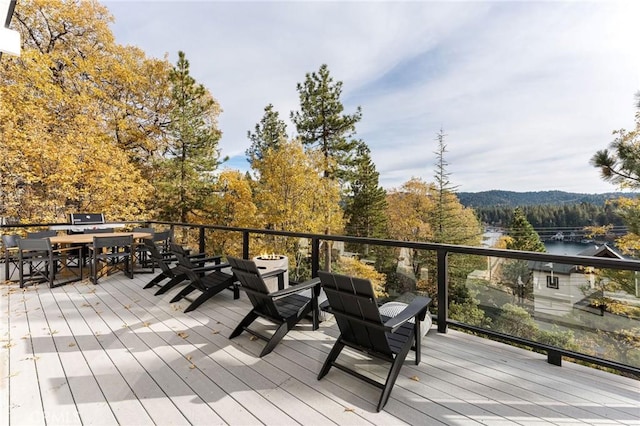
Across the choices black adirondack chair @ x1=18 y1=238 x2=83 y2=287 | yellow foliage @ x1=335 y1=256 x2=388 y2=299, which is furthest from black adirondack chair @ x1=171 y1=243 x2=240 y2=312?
yellow foliage @ x1=335 y1=256 x2=388 y2=299

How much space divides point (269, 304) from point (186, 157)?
13.4 meters

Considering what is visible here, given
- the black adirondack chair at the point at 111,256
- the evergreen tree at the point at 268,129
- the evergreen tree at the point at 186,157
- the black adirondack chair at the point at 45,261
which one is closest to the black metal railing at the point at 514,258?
the black adirondack chair at the point at 111,256

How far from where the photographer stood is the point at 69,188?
9914 millimetres

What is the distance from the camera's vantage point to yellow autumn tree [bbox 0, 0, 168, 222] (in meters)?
9.05

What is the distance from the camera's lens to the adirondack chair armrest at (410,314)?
2055mm

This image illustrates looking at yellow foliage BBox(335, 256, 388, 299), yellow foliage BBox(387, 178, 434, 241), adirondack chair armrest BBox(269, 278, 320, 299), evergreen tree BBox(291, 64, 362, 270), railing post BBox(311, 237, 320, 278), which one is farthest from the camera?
yellow foliage BBox(387, 178, 434, 241)

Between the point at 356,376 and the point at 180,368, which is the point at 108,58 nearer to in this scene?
the point at 180,368

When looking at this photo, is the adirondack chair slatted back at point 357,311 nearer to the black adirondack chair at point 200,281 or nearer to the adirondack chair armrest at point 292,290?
the adirondack chair armrest at point 292,290

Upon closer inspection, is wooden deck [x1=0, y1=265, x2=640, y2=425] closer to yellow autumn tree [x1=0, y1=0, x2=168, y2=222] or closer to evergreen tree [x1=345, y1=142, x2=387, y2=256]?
yellow autumn tree [x1=0, y1=0, x2=168, y2=222]

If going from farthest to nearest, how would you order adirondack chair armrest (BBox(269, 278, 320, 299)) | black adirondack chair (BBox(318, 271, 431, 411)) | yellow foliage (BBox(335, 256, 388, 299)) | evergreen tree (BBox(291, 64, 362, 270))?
evergreen tree (BBox(291, 64, 362, 270)) → yellow foliage (BBox(335, 256, 388, 299)) → adirondack chair armrest (BBox(269, 278, 320, 299)) → black adirondack chair (BBox(318, 271, 431, 411))

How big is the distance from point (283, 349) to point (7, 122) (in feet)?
37.4

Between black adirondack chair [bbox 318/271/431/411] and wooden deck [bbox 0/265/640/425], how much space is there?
16 cm

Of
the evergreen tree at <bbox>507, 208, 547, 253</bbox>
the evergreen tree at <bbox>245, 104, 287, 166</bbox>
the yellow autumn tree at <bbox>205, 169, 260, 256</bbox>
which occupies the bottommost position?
the evergreen tree at <bbox>507, 208, 547, 253</bbox>

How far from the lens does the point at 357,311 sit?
2150mm
